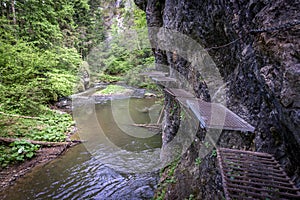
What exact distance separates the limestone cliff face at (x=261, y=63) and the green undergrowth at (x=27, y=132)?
18.6 ft

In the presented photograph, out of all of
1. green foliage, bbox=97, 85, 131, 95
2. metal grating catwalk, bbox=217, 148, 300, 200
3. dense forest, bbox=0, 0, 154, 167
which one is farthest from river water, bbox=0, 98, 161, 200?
green foliage, bbox=97, 85, 131, 95

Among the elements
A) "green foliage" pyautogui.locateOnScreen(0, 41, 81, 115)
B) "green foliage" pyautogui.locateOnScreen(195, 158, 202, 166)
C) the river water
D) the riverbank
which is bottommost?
the river water

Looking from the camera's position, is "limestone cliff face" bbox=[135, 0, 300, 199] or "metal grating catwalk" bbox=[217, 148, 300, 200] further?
"limestone cliff face" bbox=[135, 0, 300, 199]

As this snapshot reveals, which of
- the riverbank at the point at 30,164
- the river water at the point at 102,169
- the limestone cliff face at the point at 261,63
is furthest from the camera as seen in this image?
the riverbank at the point at 30,164

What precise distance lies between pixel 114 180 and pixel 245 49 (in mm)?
5188

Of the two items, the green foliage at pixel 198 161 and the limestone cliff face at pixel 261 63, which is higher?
the limestone cliff face at pixel 261 63

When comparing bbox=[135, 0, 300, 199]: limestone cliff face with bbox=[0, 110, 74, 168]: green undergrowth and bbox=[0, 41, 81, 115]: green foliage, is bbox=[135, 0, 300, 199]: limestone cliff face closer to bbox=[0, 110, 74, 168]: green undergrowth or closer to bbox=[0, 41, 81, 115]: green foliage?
bbox=[0, 110, 74, 168]: green undergrowth

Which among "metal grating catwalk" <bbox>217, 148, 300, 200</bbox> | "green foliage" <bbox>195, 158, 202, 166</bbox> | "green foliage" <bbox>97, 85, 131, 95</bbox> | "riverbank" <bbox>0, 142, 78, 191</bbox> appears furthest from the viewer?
"green foliage" <bbox>97, 85, 131, 95</bbox>

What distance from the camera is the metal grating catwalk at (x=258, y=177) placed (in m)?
1.61

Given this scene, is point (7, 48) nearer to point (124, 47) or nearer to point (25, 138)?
point (25, 138)

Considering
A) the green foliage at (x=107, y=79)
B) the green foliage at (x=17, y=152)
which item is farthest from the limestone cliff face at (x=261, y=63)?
the green foliage at (x=107, y=79)

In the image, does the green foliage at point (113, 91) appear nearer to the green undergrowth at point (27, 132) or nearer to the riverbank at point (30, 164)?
the green undergrowth at point (27, 132)

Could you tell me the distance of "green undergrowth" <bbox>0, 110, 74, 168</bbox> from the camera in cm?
632

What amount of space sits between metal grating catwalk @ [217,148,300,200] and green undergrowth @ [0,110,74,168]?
6.94 m
